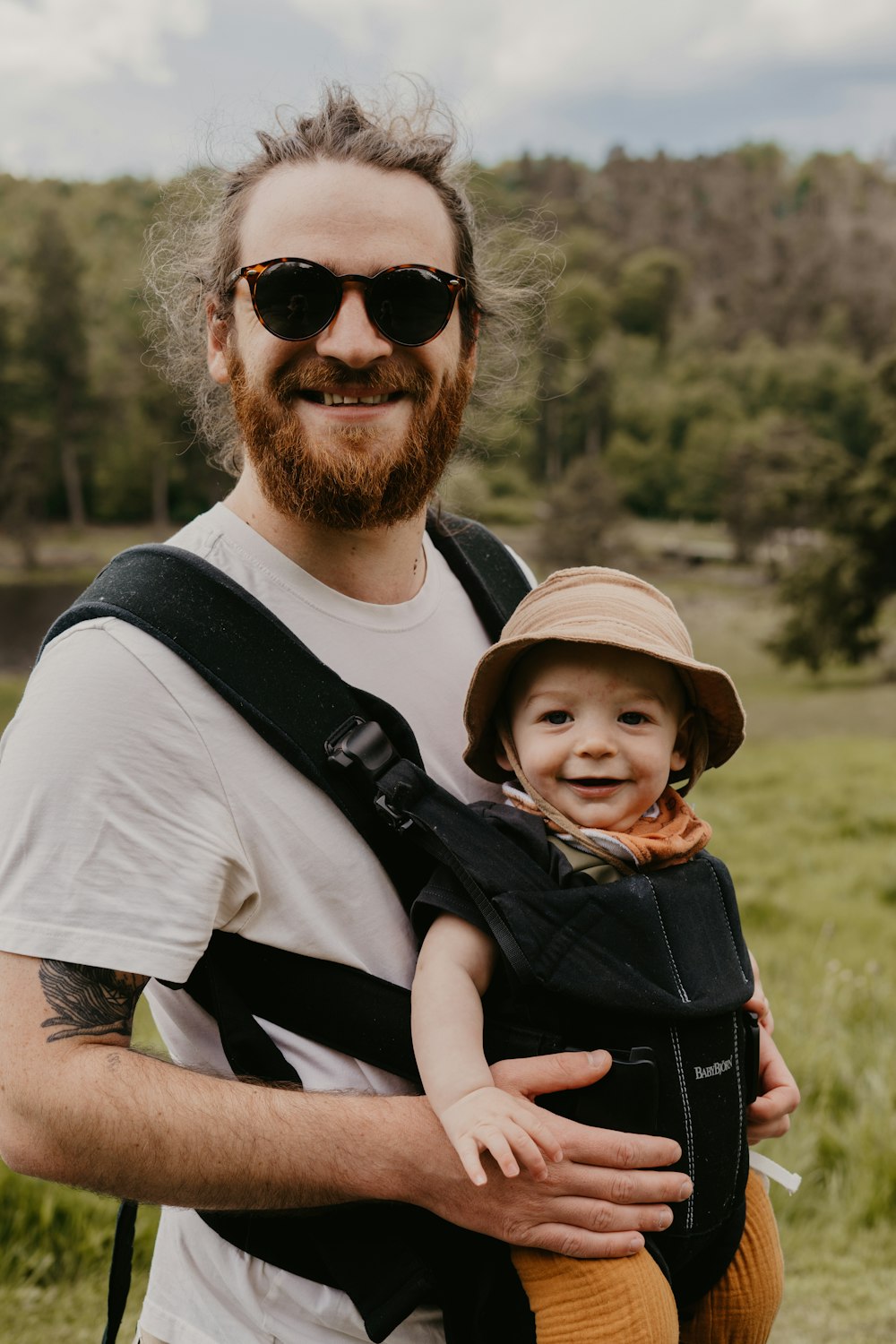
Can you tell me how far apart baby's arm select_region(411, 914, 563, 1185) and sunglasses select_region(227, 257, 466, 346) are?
0.99 meters

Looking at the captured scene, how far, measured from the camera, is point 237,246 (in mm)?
2141

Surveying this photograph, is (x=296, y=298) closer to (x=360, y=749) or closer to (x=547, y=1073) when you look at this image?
(x=360, y=749)

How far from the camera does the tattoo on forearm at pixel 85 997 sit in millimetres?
1520

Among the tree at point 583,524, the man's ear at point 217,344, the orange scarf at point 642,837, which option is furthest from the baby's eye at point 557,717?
the tree at point 583,524

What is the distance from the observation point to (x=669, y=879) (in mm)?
1866

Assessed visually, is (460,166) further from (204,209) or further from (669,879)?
(669,879)

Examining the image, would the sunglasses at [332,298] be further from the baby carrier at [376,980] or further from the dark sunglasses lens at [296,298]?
the baby carrier at [376,980]

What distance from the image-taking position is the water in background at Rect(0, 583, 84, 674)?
3506 centimetres

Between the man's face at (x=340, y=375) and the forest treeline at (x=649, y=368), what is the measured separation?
710 millimetres

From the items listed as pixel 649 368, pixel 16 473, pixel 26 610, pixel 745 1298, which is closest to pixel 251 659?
pixel 745 1298

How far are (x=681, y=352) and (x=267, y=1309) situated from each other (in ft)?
294

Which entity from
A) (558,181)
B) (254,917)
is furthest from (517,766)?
(558,181)

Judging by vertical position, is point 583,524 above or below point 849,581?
below

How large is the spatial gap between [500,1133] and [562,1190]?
0.60ft
